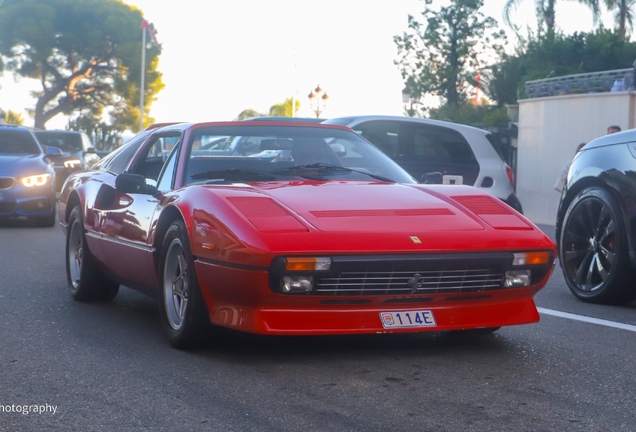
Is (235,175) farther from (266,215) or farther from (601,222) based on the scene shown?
(601,222)

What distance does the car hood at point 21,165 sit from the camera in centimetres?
1261

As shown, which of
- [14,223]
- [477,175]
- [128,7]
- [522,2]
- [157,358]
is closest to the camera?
[157,358]

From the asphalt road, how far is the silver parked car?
165 inches

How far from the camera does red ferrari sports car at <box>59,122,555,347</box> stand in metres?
4.01

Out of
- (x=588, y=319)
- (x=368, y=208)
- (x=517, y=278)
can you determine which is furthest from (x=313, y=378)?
(x=588, y=319)

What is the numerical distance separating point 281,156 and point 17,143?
30.7ft

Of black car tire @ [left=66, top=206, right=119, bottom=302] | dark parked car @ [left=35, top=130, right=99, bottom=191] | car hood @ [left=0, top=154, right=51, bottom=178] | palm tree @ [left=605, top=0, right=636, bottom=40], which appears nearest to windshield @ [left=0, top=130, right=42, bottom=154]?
car hood @ [left=0, top=154, right=51, bottom=178]

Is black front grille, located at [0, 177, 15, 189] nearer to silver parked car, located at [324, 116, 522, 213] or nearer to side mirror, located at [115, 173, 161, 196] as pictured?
silver parked car, located at [324, 116, 522, 213]

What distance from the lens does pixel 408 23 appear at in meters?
52.7

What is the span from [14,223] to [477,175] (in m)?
7.64

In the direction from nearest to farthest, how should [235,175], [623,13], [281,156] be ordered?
[235,175] < [281,156] < [623,13]

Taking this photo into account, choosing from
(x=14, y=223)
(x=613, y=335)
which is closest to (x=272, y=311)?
(x=613, y=335)

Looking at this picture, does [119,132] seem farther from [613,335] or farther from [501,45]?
[613,335]

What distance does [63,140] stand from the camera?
2252 cm
